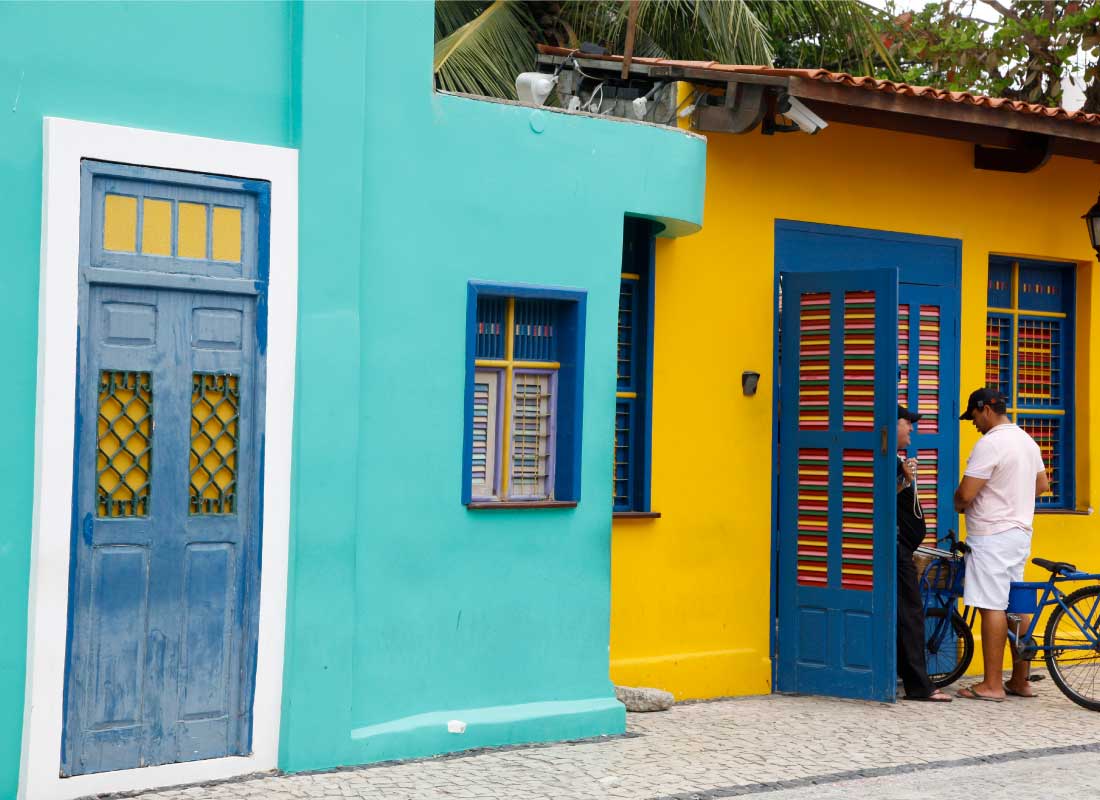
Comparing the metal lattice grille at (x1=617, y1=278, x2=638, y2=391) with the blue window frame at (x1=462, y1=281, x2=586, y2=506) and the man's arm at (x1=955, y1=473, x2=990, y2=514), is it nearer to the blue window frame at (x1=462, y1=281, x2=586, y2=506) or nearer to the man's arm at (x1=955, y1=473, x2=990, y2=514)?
the blue window frame at (x1=462, y1=281, x2=586, y2=506)

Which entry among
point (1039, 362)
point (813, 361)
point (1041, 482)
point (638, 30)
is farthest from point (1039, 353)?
point (638, 30)

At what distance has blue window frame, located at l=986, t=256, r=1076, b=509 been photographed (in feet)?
35.2

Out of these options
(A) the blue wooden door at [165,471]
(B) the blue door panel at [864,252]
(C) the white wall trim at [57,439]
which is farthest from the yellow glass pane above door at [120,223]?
(B) the blue door panel at [864,252]

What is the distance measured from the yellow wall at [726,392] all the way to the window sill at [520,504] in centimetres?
98

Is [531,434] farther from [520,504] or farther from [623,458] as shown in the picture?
[623,458]

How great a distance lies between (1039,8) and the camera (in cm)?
1576

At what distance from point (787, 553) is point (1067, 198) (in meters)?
3.77

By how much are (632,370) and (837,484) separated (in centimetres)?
142

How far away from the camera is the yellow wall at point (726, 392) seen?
29.4 ft

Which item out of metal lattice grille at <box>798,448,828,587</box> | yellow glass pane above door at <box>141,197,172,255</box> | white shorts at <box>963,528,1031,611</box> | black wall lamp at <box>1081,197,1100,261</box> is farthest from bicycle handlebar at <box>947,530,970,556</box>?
yellow glass pane above door at <box>141,197,172,255</box>

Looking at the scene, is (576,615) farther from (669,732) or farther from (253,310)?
(253,310)

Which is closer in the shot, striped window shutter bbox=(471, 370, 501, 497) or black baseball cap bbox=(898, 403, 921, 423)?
striped window shutter bbox=(471, 370, 501, 497)

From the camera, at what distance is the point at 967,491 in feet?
30.3

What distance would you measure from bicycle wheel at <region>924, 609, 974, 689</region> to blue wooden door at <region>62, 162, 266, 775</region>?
4733 millimetres
